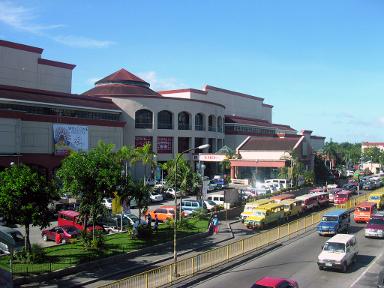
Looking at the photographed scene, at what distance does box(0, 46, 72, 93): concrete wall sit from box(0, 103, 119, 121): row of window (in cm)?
1146

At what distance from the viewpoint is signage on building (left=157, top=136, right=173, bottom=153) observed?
78.4 metres

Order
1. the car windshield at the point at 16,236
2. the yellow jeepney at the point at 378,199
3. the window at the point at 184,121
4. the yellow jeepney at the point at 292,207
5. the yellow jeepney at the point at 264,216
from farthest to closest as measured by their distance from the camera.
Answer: the window at the point at 184,121
the yellow jeepney at the point at 378,199
the yellow jeepney at the point at 292,207
the yellow jeepney at the point at 264,216
the car windshield at the point at 16,236

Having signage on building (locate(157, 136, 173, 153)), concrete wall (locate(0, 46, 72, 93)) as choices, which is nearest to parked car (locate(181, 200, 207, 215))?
signage on building (locate(157, 136, 173, 153))

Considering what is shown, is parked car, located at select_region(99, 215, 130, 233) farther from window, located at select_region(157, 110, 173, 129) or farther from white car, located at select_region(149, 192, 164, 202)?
window, located at select_region(157, 110, 173, 129)

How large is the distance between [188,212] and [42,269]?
2229 centimetres

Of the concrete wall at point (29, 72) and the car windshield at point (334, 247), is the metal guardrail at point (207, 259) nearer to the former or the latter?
the car windshield at point (334, 247)

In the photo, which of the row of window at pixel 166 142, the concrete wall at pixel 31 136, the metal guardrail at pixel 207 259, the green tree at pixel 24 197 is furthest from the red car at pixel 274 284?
the row of window at pixel 166 142

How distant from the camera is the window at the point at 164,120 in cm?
7846

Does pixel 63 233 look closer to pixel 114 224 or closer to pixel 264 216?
pixel 114 224

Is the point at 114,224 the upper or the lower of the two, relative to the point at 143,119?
lower

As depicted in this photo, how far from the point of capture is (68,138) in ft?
200

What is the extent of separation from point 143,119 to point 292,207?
38689mm

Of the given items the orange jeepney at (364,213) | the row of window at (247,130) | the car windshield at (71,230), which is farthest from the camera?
the row of window at (247,130)

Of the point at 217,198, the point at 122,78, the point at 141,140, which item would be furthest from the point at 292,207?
the point at 122,78
